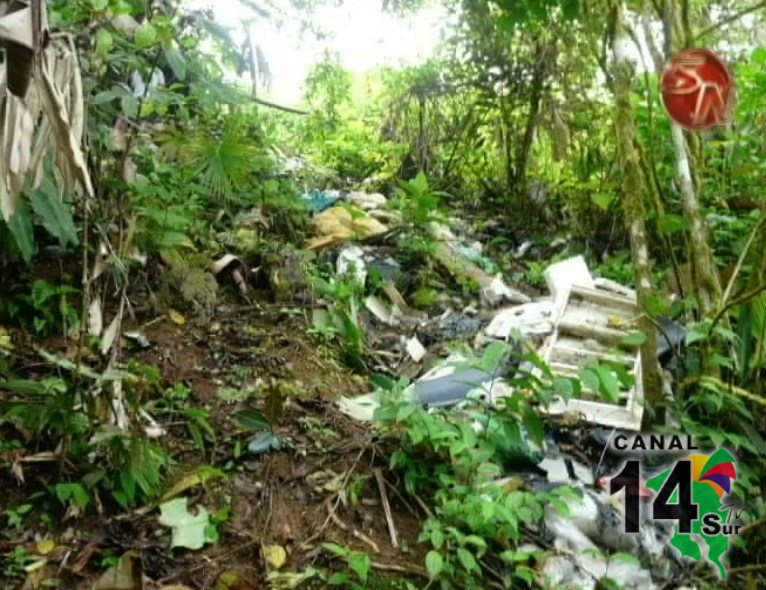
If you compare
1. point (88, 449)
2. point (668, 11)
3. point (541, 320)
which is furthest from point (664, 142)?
point (88, 449)

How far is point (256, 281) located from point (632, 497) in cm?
223

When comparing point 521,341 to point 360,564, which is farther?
point 521,341

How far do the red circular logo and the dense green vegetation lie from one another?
20 cm

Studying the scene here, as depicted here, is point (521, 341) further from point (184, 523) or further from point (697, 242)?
point (184, 523)

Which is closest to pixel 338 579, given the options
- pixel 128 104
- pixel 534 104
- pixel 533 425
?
pixel 533 425

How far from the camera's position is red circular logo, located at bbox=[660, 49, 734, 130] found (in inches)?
106

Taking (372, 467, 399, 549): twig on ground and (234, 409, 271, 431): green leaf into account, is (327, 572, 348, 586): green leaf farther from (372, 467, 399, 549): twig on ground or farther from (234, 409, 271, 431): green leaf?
(234, 409, 271, 431): green leaf

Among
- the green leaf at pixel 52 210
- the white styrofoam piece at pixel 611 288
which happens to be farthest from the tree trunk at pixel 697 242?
the green leaf at pixel 52 210

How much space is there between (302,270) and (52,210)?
5.97ft

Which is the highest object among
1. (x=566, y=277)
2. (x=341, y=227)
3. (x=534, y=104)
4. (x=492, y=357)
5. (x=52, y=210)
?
(x=534, y=104)

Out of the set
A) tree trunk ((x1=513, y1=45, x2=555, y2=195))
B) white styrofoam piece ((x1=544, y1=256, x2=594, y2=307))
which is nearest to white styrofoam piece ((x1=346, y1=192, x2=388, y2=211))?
tree trunk ((x1=513, y1=45, x2=555, y2=195))

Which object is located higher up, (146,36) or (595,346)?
(146,36)

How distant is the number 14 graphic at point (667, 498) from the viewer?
245cm

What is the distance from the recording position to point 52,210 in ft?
6.82
